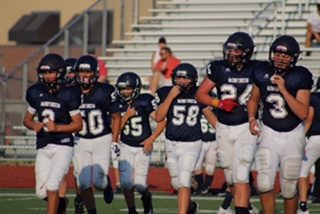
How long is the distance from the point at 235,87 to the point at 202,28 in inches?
487

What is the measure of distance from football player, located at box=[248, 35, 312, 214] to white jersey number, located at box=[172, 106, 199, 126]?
204 centimetres

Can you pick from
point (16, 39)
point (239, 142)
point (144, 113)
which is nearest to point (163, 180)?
point (144, 113)

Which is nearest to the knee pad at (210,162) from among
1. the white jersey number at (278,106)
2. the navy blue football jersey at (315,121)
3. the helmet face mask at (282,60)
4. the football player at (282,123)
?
the navy blue football jersey at (315,121)

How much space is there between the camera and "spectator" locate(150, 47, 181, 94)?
870 inches

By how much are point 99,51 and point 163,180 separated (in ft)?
19.4

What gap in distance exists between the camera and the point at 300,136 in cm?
1168

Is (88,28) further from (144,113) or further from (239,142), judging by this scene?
(239,142)

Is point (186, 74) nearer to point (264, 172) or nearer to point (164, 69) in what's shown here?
point (264, 172)

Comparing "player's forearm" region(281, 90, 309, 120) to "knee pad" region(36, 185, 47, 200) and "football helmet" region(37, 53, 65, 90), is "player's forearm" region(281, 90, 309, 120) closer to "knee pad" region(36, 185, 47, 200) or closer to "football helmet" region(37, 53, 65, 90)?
"football helmet" region(37, 53, 65, 90)

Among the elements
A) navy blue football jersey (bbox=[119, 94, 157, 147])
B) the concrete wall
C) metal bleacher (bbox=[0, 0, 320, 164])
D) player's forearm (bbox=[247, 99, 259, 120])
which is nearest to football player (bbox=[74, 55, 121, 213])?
navy blue football jersey (bbox=[119, 94, 157, 147])

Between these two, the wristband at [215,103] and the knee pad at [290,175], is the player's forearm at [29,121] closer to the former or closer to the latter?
the wristband at [215,103]

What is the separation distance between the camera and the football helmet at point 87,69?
13828 mm

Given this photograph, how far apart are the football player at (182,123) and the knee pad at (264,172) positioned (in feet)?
5.48

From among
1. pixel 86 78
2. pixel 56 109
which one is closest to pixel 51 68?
pixel 56 109
